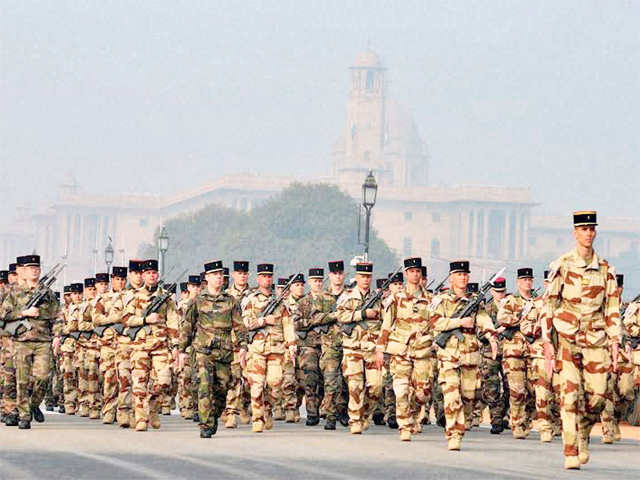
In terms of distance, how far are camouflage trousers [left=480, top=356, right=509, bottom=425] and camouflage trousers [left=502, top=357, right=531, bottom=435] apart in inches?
17.2

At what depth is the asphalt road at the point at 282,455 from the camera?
1764 centimetres

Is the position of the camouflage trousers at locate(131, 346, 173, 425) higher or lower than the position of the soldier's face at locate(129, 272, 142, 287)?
lower

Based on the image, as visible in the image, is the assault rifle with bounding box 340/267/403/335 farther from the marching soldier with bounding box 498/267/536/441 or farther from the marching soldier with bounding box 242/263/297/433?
the marching soldier with bounding box 498/267/536/441

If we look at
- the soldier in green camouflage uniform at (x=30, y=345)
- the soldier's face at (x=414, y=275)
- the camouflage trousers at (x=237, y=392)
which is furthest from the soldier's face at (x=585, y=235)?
the soldier in green camouflage uniform at (x=30, y=345)

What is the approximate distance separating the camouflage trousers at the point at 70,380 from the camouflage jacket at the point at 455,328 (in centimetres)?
837

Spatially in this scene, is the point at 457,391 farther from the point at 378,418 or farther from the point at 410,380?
the point at 378,418

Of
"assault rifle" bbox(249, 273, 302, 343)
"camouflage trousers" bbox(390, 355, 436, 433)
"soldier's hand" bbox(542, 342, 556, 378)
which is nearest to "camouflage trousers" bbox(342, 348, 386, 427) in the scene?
"camouflage trousers" bbox(390, 355, 436, 433)

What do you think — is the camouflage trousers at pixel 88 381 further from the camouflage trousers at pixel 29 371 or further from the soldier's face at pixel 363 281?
the soldier's face at pixel 363 281

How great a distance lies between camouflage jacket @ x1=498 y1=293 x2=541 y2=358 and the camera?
24062mm

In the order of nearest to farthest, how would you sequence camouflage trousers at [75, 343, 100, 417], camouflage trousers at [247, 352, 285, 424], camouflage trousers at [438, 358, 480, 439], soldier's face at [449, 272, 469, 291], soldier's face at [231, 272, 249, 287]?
camouflage trousers at [438, 358, 480, 439] → soldier's face at [449, 272, 469, 291] → camouflage trousers at [247, 352, 285, 424] → soldier's face at [231, 272, 249, 287] → camouflage trousers at [75, 343, 100, 417]

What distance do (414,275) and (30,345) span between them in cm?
478

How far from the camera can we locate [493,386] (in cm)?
2497

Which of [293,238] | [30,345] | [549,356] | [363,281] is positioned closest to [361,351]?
[363,281]

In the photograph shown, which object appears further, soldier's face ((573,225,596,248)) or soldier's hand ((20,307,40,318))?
soldier's hand ((20,307,40,318))
